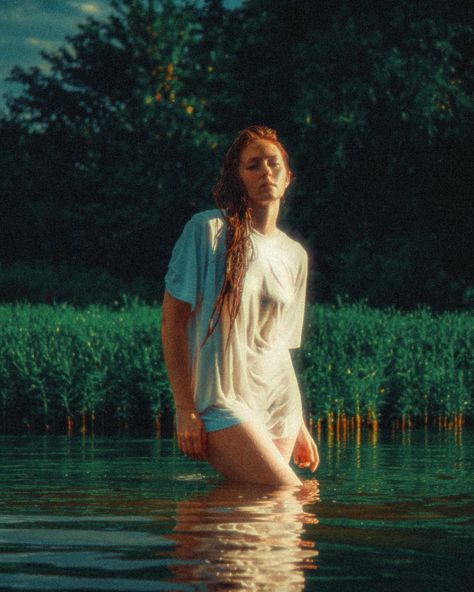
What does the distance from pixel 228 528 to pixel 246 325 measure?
3.24ft

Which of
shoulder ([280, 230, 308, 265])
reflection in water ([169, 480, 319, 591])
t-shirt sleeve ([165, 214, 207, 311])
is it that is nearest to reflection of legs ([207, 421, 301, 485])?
reflection in water ([169, 480, 319, 591])

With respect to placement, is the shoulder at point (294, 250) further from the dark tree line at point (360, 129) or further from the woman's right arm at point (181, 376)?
the dark tree line at point (360, 129)

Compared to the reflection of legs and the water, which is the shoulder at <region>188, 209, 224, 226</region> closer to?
the reflection of legs

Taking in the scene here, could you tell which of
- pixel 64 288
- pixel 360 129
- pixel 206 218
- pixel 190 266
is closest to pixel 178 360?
pixel 190 266

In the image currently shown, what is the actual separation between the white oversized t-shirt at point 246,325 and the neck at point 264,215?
5cm

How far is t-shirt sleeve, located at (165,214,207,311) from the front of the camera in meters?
6.08

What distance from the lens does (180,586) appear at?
4.22m

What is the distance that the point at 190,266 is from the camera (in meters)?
6.11

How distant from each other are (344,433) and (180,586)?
11.0 meters

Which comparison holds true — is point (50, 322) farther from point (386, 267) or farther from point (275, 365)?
point (386, 267)

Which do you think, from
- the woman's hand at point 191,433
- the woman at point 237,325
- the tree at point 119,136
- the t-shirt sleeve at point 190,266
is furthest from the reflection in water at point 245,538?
the tree at point 119,136

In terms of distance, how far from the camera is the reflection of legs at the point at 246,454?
607 cm

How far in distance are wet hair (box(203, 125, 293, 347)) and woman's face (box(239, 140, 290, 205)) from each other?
0.03 meters

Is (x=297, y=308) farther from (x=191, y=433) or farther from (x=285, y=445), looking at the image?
(x=191, y=433)
